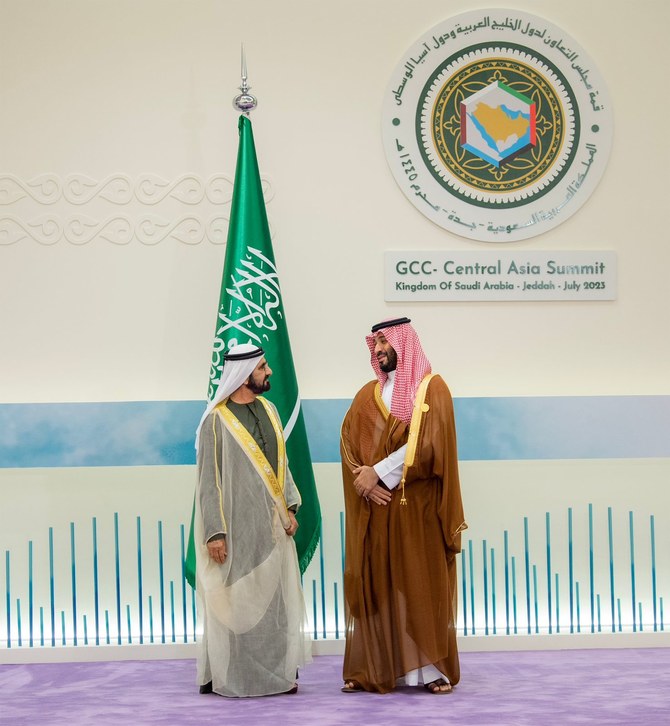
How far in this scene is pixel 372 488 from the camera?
3.63 meters

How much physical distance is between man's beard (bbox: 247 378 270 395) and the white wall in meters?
0.75

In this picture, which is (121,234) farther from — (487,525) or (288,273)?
(487,525)

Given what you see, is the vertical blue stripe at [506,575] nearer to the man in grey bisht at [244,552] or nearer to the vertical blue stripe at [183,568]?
the man in grey bisht at [244,552]

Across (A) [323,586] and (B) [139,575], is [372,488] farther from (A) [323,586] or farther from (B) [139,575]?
(B) [139,575]

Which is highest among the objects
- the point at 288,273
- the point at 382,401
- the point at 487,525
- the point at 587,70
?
the point at 587,70

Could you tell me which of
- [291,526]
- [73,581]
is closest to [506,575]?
[291,526]

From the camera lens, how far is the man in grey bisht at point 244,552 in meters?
3.55

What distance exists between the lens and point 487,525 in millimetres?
4461

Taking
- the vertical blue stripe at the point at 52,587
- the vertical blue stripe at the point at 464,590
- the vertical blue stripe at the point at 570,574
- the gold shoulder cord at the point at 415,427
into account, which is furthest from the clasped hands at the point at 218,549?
the vertical blue stripe at the point at 570,574

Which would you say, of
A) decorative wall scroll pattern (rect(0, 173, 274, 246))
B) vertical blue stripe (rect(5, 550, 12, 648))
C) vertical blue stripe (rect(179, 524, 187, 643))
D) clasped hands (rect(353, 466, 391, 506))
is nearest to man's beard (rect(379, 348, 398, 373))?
clasped hands (rect(353, 466, 391, 506))

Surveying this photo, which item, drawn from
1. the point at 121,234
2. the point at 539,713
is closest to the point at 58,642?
the point at 121,234

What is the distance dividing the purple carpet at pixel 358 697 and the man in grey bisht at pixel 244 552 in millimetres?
136

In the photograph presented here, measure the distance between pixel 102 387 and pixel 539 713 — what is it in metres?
2.44

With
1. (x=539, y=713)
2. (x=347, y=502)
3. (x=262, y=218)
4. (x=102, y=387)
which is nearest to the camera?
(x=539, y=713)
